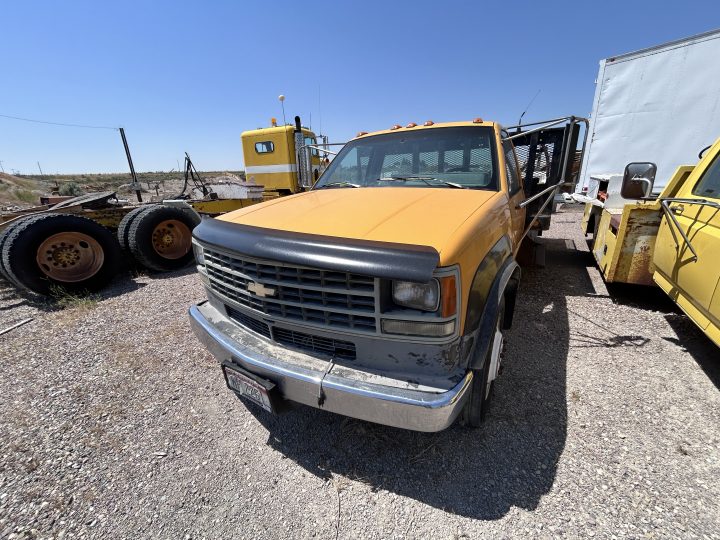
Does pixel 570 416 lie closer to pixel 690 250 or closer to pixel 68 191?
pixel 690 250

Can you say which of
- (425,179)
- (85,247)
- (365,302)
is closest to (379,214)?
(365,302)

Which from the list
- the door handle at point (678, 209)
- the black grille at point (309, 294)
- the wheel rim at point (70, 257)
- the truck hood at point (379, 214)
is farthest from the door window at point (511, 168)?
the wheel rim at point (70, 257)

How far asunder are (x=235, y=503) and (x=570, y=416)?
7.83 feet

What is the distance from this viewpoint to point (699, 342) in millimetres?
3320

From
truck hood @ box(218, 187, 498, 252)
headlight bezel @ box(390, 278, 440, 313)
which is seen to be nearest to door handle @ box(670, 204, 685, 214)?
truck hood @ box(218, 187, 498, 252)

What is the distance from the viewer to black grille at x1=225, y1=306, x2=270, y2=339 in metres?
2.12

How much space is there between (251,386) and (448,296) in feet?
4.17

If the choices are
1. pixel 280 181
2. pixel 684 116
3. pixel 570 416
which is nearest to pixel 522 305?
pixel 570 416

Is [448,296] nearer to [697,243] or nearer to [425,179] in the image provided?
[425,179]

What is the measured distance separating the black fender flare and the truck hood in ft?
1.11

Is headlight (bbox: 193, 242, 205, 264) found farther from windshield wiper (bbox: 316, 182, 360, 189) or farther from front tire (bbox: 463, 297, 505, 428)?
front tire (bbox: 463, 297, 505, 428)

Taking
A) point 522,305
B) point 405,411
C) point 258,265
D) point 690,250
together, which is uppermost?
point 258,265

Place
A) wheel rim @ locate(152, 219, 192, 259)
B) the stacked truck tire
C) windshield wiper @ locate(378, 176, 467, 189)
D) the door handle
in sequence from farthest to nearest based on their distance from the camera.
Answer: wheel rim @ locate(152, 219, 192, 259), the stacked truck tire, the door handle, windshield wiper @ locate(378, 176, 467, 189)

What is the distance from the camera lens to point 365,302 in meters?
1.65
